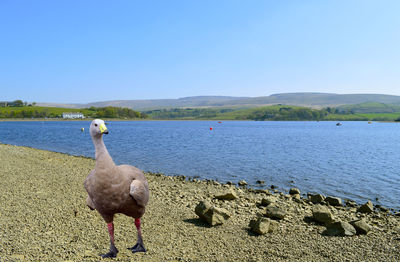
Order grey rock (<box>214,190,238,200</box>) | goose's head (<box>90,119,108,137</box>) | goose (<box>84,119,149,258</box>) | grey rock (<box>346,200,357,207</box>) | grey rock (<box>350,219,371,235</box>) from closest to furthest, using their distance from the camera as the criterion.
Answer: goose's head (<box>90,119,108,137</box>)
goose (<box>84,119,149,258</box>)
grey rock (<box>350,219,371,235</box>)
grey rock (<box>214,190,238,200</box>)
grey rock (<box>346,200,357,207</box>)

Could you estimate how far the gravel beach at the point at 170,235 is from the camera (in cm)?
772

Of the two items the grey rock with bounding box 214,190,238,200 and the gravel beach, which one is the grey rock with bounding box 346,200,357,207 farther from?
the grey rock with bounding box 214,190,238,200

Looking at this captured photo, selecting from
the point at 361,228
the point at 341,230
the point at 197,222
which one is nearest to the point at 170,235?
the point at 197,222

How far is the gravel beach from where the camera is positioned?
25.3 feet

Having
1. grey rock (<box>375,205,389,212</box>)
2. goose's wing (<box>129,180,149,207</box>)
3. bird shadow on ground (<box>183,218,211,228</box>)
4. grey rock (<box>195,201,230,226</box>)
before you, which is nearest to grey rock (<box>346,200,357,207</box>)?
grey rock (<box>375,205,389,212</box>)

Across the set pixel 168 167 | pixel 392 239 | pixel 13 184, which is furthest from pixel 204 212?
pixel 168 167

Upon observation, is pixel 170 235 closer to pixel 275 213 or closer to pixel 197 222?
pixel 197 222

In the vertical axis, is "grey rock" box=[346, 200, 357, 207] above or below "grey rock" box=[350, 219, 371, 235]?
below

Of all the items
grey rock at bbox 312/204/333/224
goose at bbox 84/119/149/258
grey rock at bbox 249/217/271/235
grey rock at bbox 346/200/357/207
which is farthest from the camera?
grey rock at bbox 346/200/357/207

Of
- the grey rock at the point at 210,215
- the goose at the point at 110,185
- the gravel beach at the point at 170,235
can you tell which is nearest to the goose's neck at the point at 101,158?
the goose at the point at 110,185

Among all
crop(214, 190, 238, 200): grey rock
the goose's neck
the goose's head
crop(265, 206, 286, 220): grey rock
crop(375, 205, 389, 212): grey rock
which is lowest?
crop(375, 205, 389, 212): grey rock

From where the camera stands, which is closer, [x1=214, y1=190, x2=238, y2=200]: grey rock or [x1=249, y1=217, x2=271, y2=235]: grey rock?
[x1=249, y1=217, x2=271, y2=235]: grey rock

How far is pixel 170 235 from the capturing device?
9383mm

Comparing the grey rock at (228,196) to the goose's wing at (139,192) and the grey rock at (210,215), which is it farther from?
the goose's wing at (139,192)
